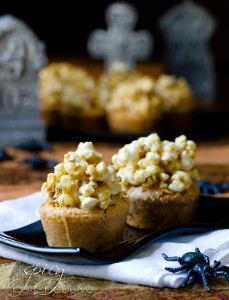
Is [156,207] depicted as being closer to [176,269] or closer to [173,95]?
[176,269]

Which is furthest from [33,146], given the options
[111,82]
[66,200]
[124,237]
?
[66,200]

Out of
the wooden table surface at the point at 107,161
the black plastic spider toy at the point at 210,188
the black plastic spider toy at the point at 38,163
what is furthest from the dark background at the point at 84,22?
the black plastic spider toy at the point at 210,188

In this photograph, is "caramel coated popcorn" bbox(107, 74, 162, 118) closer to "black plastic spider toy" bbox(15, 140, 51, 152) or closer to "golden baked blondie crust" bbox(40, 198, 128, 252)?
"black plastic spider toy" bbox(15, 140, 51, 152)

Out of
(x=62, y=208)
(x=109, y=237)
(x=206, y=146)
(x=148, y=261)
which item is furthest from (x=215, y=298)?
(x=206, y=146)

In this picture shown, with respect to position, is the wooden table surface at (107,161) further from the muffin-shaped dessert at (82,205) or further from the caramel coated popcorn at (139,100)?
the caramel coated popcorn at (139,100)

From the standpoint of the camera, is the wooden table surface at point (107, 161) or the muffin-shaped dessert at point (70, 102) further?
the muffin-shaped dessert at point (70, 102)

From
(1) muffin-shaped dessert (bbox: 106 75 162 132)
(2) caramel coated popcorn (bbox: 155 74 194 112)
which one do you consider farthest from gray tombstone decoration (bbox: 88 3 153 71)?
(1) muffin-shaped dessert (bbox: 106 75 162 132)
